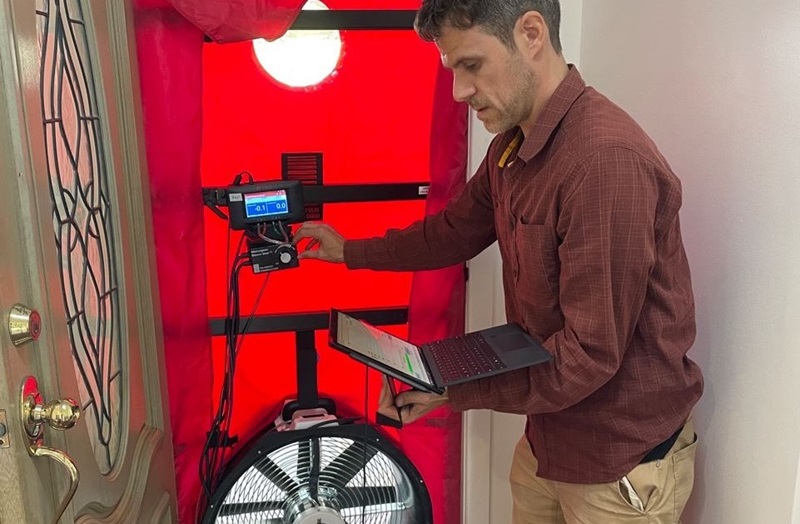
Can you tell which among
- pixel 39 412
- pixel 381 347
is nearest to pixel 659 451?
pixel 381 347

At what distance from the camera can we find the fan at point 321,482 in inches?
56.9

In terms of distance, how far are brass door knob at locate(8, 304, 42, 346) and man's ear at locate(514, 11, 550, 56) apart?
0.82 m

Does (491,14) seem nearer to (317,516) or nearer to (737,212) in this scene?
(737,212)

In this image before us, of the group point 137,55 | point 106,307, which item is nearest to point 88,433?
point 106,307

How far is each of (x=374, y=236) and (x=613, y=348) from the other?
29.4 inches

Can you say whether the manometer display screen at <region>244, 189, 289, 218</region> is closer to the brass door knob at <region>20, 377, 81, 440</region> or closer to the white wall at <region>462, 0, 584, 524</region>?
the white wall at <region>462, 0, 584, 524</region>

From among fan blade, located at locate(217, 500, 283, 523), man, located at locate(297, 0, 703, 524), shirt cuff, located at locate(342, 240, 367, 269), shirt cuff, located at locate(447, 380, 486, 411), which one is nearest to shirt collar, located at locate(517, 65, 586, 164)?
man, located at locate(297, 0, 703, 524)

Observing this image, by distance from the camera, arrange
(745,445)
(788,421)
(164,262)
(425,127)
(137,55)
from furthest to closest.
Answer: (425,127) → (164,262) → (137,55) → (745,445) → (788,421)

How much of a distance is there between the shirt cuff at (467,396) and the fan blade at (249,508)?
565 millimetres

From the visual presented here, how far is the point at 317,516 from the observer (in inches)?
58.5

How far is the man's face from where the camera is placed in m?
1.14

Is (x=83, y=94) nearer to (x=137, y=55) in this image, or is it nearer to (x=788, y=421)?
(x=137, y=55)

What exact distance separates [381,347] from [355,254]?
369mm

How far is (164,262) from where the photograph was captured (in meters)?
1.56
